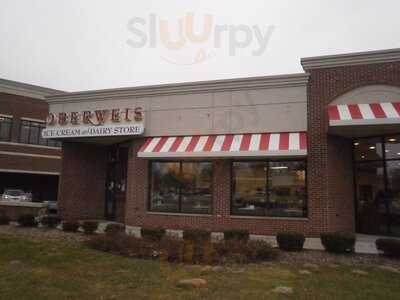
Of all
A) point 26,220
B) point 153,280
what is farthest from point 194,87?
point 153,280

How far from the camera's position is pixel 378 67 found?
1496cm

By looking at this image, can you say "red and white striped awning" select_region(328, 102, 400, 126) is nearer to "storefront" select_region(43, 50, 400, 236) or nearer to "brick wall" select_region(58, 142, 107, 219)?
"storefront" select_region(43, 50, 400, 236)

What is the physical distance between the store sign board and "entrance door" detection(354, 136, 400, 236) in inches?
375

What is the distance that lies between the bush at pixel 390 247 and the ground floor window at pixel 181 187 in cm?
702

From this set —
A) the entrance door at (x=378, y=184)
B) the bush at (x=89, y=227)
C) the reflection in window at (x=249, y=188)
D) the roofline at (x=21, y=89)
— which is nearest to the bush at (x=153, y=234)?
Answer: the bush at (x=89, y=227)

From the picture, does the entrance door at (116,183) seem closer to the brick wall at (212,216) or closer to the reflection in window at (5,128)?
the brick wall at (212,216)

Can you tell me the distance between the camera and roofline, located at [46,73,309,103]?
634 inches

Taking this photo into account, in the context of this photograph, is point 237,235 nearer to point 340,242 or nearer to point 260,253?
point 260,253

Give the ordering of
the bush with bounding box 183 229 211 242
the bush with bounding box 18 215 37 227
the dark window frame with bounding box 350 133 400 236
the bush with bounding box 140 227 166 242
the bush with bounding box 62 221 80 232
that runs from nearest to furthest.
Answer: the bush with bounding box 183 229 211 242 → the bush with bounding box 140 227 166 242 → the dark window frame with bounding box 350 133 400 236 → the bush with bounding box 62 221 80 232 → the bush with bounding box 18 215 37 227

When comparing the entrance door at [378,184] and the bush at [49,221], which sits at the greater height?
the entrance door at [378,184]

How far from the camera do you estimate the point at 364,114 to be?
14.0m

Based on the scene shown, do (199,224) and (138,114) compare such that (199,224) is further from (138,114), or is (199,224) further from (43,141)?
(43,141)

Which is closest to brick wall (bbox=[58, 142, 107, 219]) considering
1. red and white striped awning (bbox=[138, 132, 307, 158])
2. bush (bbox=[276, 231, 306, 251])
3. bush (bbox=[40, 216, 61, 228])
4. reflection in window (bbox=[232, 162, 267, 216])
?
bush (bbox=[40, 216, 61, 228])

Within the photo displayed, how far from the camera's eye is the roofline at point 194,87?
16.1 m
